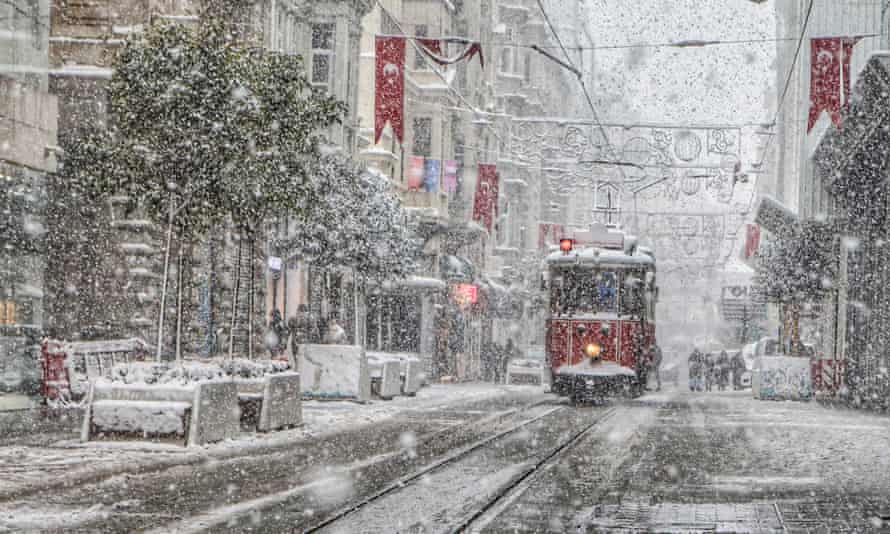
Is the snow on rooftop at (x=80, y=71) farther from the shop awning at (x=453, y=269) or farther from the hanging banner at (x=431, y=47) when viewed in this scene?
the shop awning at (x=453, y=269)

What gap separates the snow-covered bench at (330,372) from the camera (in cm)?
2764

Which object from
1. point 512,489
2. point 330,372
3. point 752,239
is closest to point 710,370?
point 752,239

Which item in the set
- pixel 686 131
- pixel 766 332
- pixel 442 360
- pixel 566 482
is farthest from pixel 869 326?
pixel 766 332

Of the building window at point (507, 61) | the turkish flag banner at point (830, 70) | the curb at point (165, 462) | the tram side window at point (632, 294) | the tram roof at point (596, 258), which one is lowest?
the curb at point (165, 462)

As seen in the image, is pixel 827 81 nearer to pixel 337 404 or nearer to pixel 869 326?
pixel 337 404

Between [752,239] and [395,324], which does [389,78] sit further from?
[752,239]

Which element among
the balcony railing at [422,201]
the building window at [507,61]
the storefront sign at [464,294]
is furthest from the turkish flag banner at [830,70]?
the building window at [507,61]

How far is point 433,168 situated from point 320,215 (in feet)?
58.0

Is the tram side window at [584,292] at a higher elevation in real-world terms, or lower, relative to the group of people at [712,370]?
higher

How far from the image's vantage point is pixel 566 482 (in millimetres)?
13281

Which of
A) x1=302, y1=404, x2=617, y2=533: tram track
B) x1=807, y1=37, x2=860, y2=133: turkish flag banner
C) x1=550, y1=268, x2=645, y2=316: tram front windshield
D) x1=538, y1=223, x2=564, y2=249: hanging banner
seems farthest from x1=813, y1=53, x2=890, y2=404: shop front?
x1=538, y1=223, x2=564, y2=249: hanging banner

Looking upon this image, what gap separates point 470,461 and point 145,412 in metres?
3.66

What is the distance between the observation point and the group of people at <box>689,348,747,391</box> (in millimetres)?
58219

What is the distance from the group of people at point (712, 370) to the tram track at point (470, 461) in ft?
120
